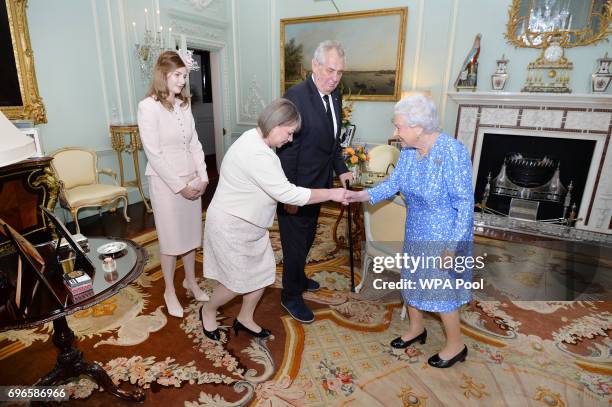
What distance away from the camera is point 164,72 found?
Result: 7.49ft

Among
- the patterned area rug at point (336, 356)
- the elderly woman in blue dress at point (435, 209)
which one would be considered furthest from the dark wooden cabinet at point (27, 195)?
the elderly woman in blue dress at point (435, 209)

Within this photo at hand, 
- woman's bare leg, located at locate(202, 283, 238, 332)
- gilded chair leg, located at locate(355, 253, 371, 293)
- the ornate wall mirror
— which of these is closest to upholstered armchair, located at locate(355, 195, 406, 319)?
gilded chair leg, located at locate(355, 253, 371, 293)

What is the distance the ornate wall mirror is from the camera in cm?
450

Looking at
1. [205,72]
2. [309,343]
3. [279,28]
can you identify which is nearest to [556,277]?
[309,343]

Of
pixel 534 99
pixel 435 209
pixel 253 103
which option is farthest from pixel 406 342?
pixel 253 103

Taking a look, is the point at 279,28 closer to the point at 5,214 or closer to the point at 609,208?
the point at 5,214

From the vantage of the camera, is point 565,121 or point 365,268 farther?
point 565,121

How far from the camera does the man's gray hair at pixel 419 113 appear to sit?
182cm

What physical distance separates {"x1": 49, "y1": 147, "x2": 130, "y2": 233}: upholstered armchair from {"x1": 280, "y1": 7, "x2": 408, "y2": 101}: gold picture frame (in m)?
3.81

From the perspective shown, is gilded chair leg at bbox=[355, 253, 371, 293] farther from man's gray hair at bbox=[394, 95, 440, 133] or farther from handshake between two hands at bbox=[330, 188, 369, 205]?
man's gray hair at bbox=[394, 95, 440, 133]

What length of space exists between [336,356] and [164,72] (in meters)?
2.09

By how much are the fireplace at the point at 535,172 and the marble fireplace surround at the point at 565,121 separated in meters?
0.12

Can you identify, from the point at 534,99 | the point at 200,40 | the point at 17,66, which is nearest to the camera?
the point at 17,66

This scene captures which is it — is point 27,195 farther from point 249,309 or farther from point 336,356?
point 336,356
